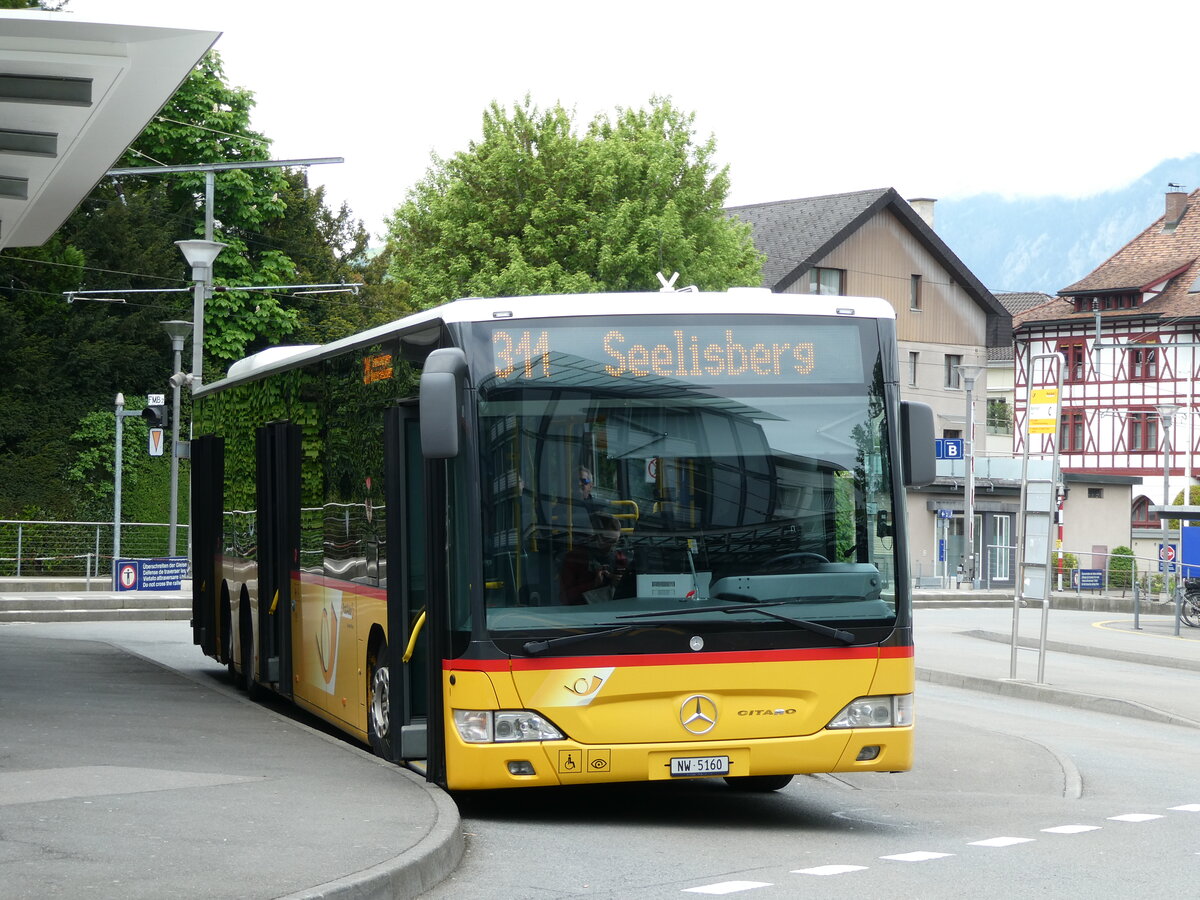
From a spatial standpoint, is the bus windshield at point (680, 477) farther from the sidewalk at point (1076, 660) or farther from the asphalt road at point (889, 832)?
the sidewalk at point (1076, 660)

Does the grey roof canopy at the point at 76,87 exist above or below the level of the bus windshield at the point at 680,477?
above

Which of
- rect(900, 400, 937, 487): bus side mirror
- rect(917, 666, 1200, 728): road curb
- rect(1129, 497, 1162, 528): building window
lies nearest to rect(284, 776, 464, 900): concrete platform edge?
rect(900, 400, 937, 487): bus side mirror

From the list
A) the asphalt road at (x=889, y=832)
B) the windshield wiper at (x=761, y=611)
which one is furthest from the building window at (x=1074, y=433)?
the windshield wiper at (x=761, y=611)

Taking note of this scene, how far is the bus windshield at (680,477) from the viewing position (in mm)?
9375

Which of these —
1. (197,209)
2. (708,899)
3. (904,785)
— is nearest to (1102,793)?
(904,785)

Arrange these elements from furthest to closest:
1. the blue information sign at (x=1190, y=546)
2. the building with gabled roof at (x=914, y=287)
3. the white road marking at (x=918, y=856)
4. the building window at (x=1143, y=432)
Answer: the building window at (x=1143, y=432), the building with gabled roof at (x=914, y=287), the blue information sign at (x=1190, y=546), the white road marking at (x=918, y=856)

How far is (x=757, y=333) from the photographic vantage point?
984 centimetres

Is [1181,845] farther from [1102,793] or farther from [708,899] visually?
[708,899]

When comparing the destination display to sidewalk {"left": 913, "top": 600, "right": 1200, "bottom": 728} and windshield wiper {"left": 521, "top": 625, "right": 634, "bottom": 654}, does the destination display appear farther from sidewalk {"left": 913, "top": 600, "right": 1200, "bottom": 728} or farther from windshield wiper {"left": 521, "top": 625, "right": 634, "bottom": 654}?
sidewalk {"left": 913, "top": 600, "right": 1200, "bottom": 728}

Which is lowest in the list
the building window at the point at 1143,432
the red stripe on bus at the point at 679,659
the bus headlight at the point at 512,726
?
the bus headlight at the point at 512,726

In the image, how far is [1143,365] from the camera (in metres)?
77.8

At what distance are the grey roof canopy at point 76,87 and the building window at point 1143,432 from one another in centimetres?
6706

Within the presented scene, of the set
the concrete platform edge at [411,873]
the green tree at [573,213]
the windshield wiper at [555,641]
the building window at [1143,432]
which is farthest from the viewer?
the building window at [1143,432]

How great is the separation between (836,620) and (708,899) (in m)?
2.31
